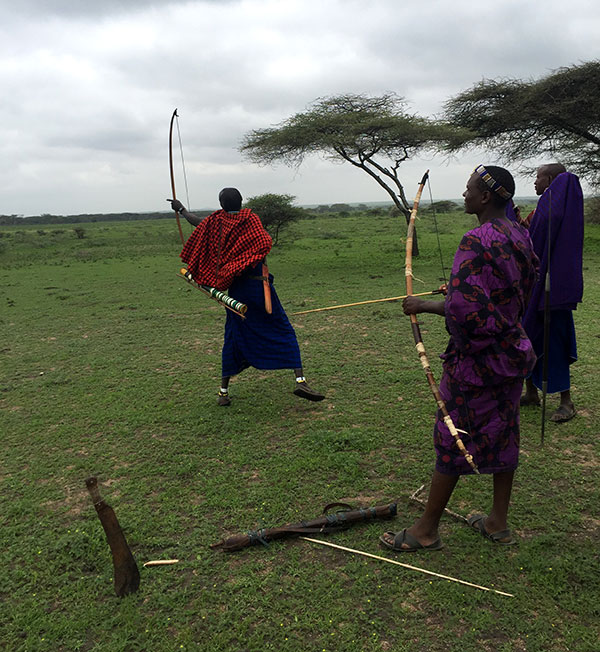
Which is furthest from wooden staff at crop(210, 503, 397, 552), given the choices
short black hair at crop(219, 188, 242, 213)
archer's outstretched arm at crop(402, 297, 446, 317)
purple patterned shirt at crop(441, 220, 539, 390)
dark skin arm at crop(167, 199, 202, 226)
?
dark skin arm at crop(167, 199, 202, 226)

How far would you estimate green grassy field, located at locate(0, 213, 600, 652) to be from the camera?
237 centimetres

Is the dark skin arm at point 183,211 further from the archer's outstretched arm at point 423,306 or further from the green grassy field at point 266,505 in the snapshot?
the archer's outstretched arm at point 423,306

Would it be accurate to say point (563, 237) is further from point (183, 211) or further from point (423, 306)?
point (183, 211)

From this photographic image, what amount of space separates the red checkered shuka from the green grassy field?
4.38 feet

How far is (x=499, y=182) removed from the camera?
2.54 meters

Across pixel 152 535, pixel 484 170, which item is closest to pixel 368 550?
pixel 152 535

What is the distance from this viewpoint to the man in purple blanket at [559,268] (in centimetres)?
411

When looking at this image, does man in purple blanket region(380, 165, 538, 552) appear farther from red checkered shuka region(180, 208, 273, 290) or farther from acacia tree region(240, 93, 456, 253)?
acacia tree region(240, 93, 456, 253)

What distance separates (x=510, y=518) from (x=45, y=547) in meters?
2.83

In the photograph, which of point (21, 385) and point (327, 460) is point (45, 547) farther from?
point (21, 385)

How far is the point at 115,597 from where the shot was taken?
2.59m

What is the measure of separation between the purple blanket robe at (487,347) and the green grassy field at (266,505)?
0.65 metres

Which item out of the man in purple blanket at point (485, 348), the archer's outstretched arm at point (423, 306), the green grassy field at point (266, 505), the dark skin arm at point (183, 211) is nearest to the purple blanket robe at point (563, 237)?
the green grassy field at point (266, 505)

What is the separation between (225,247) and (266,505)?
2.59 m
